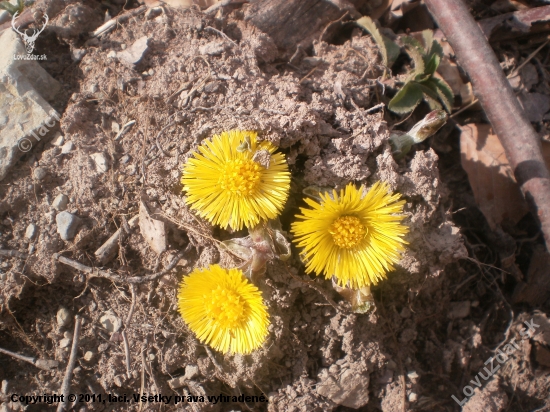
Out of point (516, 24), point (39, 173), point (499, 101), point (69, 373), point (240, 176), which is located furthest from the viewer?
point (516, 24)

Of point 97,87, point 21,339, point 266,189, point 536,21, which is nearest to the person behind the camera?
point 266,189

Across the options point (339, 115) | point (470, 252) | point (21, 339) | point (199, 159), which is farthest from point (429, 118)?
point (21, 339)

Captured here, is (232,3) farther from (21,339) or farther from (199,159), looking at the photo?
(21,339)

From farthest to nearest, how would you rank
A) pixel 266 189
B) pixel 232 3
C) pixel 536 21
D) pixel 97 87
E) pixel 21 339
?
pixel 536 21 < pixel 232 3 < pixel 97 87 < pixel 21 339 < pixel 266 189

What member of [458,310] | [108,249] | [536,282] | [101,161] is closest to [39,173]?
[101,161]

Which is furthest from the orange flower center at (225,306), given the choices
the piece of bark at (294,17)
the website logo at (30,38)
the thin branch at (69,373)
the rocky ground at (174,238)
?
the website logo at (30,38)

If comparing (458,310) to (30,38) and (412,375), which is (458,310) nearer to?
(412,375)

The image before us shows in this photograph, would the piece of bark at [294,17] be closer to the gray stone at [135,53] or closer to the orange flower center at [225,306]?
the gray stone at [135,53]
